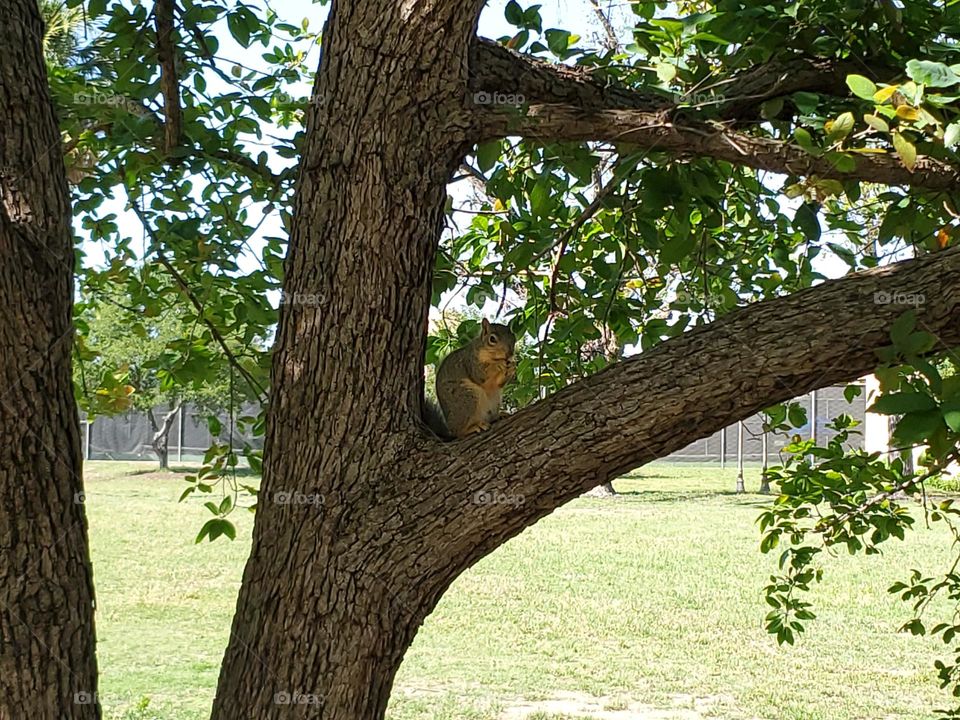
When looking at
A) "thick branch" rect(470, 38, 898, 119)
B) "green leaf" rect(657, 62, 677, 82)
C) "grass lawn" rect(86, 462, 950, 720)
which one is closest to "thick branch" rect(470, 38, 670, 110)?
"thick branch" rect(470, 38, 898, 119)

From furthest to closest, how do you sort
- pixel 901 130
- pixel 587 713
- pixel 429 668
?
pixel 429 668 < pixel 587 713 < pixel 901 130

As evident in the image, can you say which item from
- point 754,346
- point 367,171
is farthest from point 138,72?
point 754,346

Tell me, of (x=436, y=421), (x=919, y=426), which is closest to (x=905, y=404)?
(x=919, y=426)

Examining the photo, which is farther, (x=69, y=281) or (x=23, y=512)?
(x=69, y=281)

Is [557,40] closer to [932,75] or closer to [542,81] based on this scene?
[542,81]

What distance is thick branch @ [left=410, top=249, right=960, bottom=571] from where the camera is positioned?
1.56m

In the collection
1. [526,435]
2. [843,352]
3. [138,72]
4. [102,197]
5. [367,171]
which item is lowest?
[526,435]

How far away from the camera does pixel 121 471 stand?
54.2 feet

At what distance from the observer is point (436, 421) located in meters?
2.16

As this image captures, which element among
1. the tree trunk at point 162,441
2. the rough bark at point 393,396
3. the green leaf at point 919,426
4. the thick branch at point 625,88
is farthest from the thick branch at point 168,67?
the tree trunk at point 162,441

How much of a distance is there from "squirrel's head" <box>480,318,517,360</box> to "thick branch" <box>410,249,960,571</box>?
3.10ft

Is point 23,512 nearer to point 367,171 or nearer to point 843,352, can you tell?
point 367,171

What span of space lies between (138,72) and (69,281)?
0.83m

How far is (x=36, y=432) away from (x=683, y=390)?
1.03m
